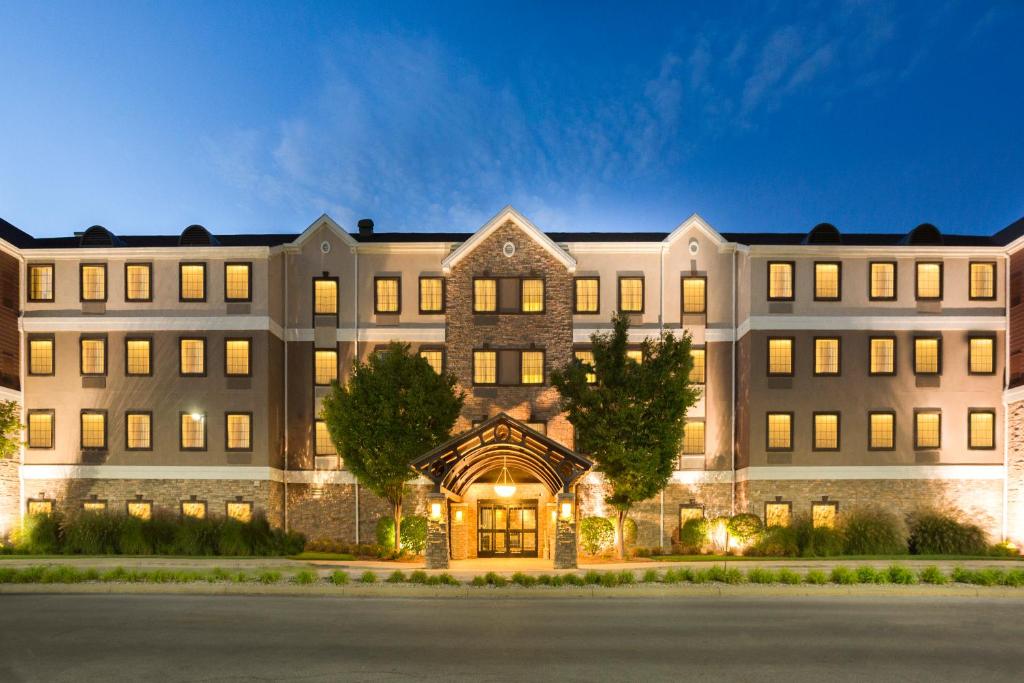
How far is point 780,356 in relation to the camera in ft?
109

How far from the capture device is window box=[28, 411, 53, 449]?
3341 cm

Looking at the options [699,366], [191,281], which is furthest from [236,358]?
[699,366]

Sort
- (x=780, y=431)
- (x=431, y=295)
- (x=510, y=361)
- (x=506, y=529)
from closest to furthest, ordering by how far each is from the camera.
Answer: (x=506, y=529) → (x=780, y=431) → (x=510, y=361) → (x=431, y=295)

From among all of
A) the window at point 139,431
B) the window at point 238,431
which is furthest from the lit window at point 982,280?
the window at point 139,431

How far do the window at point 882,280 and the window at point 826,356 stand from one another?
261 cm

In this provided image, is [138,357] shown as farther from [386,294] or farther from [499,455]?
[499,455]

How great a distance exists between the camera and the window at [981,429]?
3294 cm

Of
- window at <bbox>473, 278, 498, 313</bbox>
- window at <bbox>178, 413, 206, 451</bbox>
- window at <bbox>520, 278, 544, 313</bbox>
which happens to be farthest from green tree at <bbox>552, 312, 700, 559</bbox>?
window at <bbox>178, 413, 206, 451</bbox>

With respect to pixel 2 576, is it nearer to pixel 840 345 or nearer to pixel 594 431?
pixel 594 431

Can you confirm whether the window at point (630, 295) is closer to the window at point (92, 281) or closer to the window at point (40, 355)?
the window at point (92, 281)

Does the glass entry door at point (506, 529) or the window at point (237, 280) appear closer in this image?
the glass entry door at point (506, 529)

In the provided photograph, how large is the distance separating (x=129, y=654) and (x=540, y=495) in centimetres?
2131

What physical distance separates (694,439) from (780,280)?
7693 mm

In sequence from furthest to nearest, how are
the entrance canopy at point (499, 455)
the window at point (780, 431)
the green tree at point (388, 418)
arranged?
the window at point (780, 431) < the green tree at point (388, 418) < the entrance canopy at point (499, 455)
